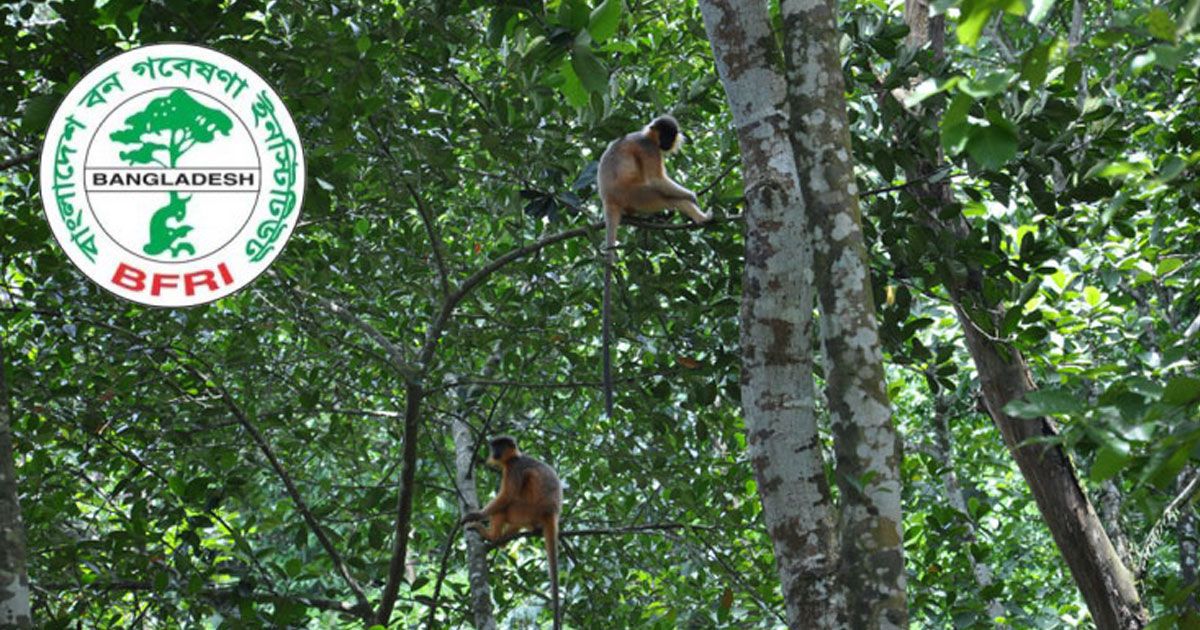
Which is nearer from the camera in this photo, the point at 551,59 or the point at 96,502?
the point at 551,59

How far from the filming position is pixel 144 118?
17.0 ft

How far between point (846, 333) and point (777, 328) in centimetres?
22

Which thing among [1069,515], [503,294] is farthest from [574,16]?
[1069,515]

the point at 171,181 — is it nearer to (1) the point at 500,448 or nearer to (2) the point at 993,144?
(1) the point at 500,448

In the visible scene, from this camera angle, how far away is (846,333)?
3.27 m

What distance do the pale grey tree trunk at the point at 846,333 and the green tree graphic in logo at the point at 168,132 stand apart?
2.76 metres

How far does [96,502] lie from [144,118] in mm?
2214

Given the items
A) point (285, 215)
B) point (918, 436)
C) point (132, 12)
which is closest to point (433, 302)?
point (285, 215)

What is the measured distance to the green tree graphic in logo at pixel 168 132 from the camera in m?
5.18

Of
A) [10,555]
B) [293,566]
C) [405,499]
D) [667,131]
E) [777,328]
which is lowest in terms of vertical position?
[10,555]

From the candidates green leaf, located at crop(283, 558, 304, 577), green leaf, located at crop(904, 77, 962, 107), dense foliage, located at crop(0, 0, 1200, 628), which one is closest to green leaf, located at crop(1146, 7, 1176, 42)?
green leaf, located at crop(904, 77, 962, 107)

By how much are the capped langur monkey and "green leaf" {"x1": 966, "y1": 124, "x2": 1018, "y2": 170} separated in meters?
3.43

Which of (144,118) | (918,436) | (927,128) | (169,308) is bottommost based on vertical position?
(927,128)

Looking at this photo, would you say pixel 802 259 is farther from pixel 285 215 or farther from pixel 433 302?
pixel 433 302
